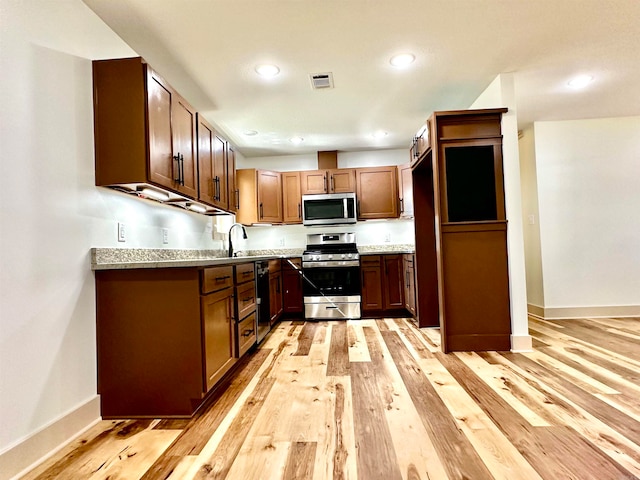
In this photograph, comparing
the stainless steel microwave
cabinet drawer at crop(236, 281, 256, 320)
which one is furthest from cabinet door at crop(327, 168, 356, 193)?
cabinet drawer at crop(236, 281, 256, 320)

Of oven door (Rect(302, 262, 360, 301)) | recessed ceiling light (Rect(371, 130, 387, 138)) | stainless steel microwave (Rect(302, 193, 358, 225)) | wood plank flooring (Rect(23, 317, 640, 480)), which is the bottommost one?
wood plank flooring (Rect(23, 317, 640, 480))

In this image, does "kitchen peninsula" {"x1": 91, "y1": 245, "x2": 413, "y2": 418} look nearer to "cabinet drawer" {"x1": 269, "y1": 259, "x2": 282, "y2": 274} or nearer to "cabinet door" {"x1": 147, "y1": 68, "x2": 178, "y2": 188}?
"cabinet door" {"x1": 147, "y1": 68, "x2": 178, "y2": 188}

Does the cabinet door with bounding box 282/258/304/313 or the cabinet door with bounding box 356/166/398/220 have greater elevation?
the cabinet door with bounding box 356/166/398/220

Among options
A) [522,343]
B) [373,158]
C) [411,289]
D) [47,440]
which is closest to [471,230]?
[522,343]

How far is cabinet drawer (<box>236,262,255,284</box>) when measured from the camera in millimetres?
2508

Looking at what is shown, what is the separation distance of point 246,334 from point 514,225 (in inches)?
91.6

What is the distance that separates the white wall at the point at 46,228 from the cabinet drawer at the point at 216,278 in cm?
59

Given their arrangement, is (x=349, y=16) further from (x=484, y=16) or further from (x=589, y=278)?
(x=589, y=278)

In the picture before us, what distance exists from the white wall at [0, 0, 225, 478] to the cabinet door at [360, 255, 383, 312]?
295 centimetres

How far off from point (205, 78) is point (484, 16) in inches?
79.8

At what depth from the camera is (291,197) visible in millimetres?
4750

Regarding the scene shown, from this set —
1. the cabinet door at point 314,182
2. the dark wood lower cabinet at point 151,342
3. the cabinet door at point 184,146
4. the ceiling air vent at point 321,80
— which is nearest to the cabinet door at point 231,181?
the cabinet door at point 184,146

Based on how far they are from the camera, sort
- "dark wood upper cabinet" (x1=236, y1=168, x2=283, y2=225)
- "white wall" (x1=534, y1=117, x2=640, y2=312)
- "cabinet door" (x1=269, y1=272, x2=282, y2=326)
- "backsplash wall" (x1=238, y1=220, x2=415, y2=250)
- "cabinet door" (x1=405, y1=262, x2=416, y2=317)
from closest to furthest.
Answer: "cabinet door" (x1=269, y1=272, x2=282, y2=326) → "cabinet door" (x1=405, y1=262, x2=416, y2=317) → "white wall" (x1=534, y1=117, x2=640, y2=312) → "dark wood upper cabinet" (x1=236, y1=168, x2=283, y2=225) → "backsplash wall" (x1=238, y1=220, x2=415, y2=250)

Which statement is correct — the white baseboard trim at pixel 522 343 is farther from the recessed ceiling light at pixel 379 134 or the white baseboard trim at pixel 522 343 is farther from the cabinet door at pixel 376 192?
the recessed ceiling light at pixel 379 134
